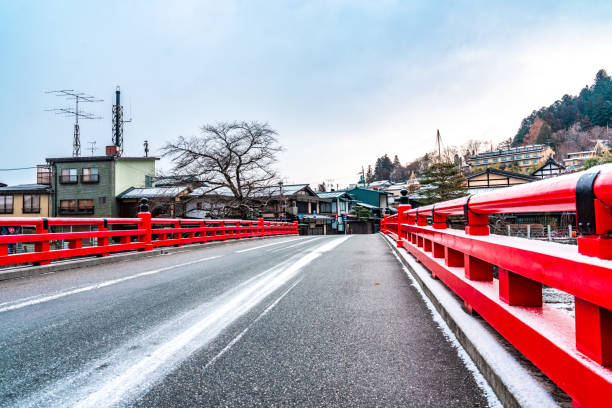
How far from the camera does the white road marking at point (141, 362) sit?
5.55ft

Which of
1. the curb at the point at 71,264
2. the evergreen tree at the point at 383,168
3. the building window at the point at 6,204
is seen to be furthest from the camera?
the evergreen tree at the point at 383,168

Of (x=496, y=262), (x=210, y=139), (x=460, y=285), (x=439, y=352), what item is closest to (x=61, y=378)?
(x=439, y=352)

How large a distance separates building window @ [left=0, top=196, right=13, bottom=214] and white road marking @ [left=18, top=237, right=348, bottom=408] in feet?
119

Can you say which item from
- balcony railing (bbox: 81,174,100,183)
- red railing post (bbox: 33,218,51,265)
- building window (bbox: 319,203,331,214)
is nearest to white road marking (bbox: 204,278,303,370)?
red railing post (bbox: 33,218,51,265)

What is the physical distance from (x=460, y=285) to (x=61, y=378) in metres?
2.72

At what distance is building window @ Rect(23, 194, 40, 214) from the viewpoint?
30062mm

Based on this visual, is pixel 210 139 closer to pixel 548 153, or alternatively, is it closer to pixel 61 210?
pixel 61 210

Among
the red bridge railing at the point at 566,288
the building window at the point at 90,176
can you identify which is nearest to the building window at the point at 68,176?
the building window at the point at 90,176

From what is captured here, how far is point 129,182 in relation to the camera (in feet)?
108

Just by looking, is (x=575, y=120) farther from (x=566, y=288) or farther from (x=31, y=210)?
(x=566, y=288)

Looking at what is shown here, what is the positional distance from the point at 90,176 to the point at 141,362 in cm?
3422

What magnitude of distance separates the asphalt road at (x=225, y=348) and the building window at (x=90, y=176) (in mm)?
30649

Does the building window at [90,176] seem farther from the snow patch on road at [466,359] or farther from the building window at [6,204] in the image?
the snow patch on road at [466,359]

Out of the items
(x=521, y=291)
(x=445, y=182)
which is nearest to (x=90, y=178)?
(x=445, y=182)
